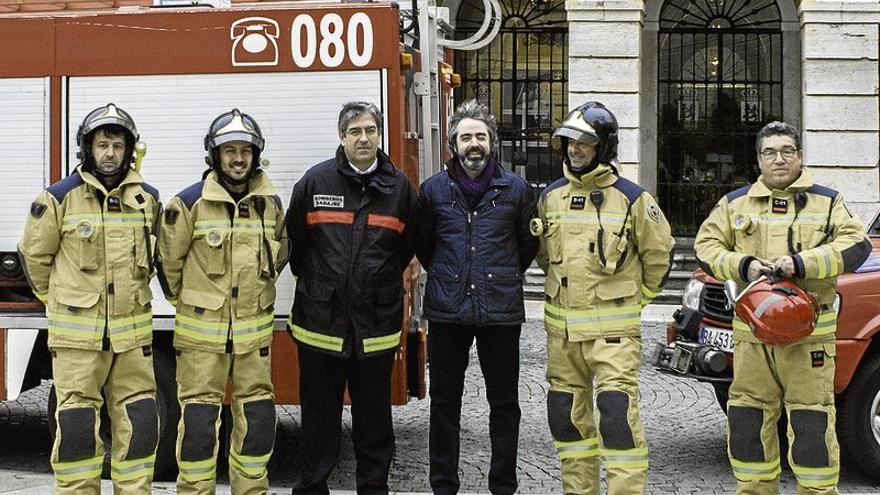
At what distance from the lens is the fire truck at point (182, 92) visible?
600 cm

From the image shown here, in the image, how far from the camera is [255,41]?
19.8 feet

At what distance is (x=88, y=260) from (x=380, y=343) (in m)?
1.42

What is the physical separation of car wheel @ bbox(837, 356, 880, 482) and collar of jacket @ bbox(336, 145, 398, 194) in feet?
9.30

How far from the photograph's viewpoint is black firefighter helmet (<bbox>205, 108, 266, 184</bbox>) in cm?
528

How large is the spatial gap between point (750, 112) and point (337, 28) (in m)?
11.3

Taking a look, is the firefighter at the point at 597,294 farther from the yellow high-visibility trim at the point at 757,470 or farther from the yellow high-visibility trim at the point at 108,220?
the yellow high-visibility trim at the point at 108,220

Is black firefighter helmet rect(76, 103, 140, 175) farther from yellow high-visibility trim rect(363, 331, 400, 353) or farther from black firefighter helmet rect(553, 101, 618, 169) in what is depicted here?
black firefighter helmet rect(553, 101, 618, 169)

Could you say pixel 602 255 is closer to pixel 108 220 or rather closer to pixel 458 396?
pixel 458 396

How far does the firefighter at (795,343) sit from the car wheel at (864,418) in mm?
1112

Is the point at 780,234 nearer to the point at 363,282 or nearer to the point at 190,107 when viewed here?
the point at 363,282

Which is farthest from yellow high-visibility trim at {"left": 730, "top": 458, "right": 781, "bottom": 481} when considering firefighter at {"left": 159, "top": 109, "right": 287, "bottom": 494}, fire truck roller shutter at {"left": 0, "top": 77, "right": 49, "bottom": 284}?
fire truck roller shutter at {"left": 0, "top": 77, "right": 49, "bottom": 284}

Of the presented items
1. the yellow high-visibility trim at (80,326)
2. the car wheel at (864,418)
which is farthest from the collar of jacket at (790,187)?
the yellow high-visibility trim at (80,326)

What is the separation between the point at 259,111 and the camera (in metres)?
6.05

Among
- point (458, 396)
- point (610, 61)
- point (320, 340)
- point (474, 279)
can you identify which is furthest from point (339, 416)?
point (610, 61)
